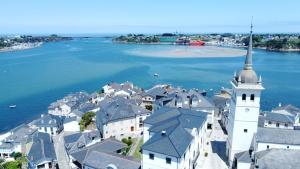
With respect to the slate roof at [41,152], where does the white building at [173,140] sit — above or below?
above

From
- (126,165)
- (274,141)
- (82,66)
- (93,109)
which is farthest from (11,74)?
(274,141)

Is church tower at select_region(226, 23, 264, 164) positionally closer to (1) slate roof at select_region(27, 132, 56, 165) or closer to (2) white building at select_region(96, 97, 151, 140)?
(2) white building at select_region(96, 97, 151, 140)

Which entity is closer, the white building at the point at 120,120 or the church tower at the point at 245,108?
the church tower at the point at 245,108

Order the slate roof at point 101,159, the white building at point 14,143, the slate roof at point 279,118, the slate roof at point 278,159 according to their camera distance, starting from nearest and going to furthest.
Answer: the slate roof at point 278,159
the slate roof at point 101,159
the white building at point 14,143
the slate roof at point 279,118

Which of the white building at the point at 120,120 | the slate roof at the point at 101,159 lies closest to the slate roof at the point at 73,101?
the white building at the point at 120,120

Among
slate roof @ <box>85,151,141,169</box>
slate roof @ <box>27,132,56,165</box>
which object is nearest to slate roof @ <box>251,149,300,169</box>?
slate roof @ <box>85,151,141,169</box>

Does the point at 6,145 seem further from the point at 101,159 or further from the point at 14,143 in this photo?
the point at 101,159

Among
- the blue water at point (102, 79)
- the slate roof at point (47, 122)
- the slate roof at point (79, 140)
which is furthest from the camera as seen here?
the blue water at point (102, 79)

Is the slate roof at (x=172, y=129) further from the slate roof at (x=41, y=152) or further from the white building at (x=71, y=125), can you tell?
the white building at (x=71, y=125)

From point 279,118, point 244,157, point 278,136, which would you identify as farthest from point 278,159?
point 279,118
